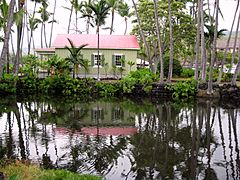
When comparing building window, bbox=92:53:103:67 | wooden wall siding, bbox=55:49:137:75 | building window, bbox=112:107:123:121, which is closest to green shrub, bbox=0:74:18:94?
wooden wall siding, bbox=55:49:137:75

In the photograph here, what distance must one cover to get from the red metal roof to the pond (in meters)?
9.71

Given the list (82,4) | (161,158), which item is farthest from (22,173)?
(82,4)

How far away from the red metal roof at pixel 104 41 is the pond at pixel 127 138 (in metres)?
9.71

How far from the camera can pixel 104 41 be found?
28875mm

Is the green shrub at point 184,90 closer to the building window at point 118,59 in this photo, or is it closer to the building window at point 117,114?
the building window at point 117,114

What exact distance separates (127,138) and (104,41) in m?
18.2

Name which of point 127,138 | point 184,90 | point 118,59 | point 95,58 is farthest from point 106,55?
point 127,138

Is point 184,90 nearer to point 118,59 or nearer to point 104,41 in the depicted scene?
point 118,59

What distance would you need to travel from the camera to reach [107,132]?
12.7m

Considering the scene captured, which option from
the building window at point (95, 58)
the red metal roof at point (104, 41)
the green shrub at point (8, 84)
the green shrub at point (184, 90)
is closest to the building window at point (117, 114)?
the green shrub at point (184, 90)

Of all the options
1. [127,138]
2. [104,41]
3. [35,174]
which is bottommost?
[127,138]

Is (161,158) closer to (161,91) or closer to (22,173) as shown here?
(22,173)

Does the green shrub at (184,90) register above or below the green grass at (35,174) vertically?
above

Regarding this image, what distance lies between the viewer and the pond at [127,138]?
27.7 feet
